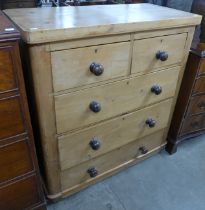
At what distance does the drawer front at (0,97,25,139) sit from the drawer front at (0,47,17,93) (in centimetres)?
5

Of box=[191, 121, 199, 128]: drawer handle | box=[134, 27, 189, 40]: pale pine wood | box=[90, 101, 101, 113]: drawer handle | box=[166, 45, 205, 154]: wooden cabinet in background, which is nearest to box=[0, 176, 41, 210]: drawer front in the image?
box=[90, 101, 101, 113]: drawer handle

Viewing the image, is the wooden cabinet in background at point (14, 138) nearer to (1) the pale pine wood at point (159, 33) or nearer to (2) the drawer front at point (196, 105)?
(1) the pale pine wood at point (159, 33)

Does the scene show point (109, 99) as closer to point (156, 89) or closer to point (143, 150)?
point (156, 89)

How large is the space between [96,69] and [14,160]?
1.59 feet

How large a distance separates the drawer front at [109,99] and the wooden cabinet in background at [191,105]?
133 mm

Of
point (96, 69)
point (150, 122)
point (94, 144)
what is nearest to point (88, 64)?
point (96, 69)

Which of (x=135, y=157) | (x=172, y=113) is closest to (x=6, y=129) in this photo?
(x=135, y=157)

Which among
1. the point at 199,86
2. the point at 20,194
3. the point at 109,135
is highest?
the point at 199,86

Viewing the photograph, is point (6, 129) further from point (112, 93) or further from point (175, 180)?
point (175, 180)

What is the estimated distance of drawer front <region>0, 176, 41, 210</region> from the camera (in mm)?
972

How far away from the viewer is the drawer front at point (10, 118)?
→ 0.77m

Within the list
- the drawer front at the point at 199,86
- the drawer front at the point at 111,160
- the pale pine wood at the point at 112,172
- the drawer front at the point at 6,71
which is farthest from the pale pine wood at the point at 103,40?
the pale pine wood at the point at 112,172

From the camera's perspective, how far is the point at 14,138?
852mm

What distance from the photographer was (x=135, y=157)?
4.80 ft
